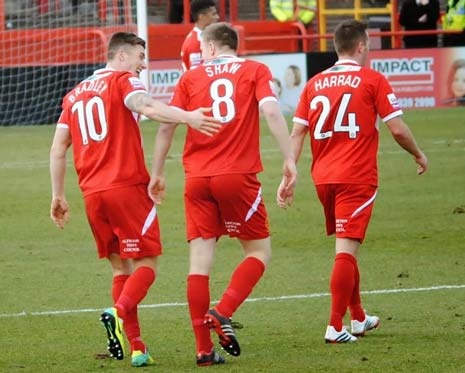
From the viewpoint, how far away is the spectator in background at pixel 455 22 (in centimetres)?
2531

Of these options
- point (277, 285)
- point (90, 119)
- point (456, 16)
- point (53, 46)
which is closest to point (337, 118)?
point (90, 119)

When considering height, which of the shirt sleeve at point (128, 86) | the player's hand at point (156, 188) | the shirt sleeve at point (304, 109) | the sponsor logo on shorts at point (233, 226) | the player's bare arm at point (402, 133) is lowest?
the sponsor logo on shorts at point (233, 226)

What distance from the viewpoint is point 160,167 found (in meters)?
7.14

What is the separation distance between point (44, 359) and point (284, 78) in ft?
53.7

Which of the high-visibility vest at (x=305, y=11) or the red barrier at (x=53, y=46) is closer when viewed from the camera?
the red barrier at (x=53, y=46)

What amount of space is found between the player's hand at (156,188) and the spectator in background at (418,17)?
1902cm

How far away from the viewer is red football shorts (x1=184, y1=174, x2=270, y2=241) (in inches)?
286

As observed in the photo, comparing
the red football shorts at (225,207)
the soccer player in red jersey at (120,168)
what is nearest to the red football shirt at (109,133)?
the soccer player in red jersey at (120,168)

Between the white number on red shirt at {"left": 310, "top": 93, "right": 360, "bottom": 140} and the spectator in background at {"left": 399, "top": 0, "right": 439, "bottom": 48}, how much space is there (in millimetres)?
18139

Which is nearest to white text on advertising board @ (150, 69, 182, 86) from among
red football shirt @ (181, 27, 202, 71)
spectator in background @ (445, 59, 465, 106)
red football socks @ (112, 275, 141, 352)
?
red football shirt @ (181, 27, 202, 71)

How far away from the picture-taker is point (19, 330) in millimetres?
8305

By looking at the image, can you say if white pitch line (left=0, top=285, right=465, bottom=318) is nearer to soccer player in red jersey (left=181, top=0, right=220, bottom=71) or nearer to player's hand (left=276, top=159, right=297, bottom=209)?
player's hand (left=276, top=159, right=297, bottom=209)

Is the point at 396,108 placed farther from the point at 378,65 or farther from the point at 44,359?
the point at 378,65

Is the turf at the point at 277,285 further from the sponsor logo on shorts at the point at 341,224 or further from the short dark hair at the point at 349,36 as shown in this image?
the short dark hair at the point at 349,36
